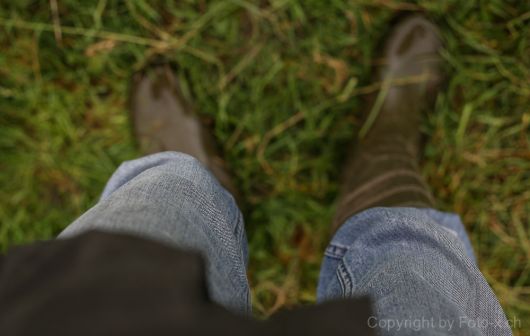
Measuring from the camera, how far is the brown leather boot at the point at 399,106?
100 cm

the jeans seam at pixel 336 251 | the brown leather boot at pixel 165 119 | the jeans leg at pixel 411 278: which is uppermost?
A: the brown leather boot at pixel 165 119

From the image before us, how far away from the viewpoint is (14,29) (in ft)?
3.50

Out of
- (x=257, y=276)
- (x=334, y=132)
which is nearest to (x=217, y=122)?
(x=334, y=132)

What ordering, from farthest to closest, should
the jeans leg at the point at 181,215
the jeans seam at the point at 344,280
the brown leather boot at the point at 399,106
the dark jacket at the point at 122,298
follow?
the brown leather boot at the point at 399,106, the jeans seam at the point at 344,280, the jeans leg at the point at 181,215, the dark jacket at the point at 122,298

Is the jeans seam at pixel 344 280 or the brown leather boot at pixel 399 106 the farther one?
the brown leather boot at pixel 399 106

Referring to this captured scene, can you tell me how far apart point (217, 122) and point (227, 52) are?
163 millimetres

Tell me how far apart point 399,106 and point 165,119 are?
55 centimetres

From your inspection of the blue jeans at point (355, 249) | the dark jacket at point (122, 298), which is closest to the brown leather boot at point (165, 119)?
the blue jeans at point (355, 249)

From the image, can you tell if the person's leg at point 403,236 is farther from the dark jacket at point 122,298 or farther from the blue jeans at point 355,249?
the dark jacket at point 122,298

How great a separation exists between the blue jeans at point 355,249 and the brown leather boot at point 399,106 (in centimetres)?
19

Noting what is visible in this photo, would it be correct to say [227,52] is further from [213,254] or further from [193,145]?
[213,254]

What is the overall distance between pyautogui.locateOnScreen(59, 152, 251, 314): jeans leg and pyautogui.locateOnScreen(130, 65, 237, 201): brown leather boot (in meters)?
0.28

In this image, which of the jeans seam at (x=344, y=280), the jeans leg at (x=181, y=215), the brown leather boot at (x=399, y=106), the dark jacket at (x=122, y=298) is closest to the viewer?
the dark jacket at (x=122, y=298)

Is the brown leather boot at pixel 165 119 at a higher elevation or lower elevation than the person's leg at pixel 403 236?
higher
